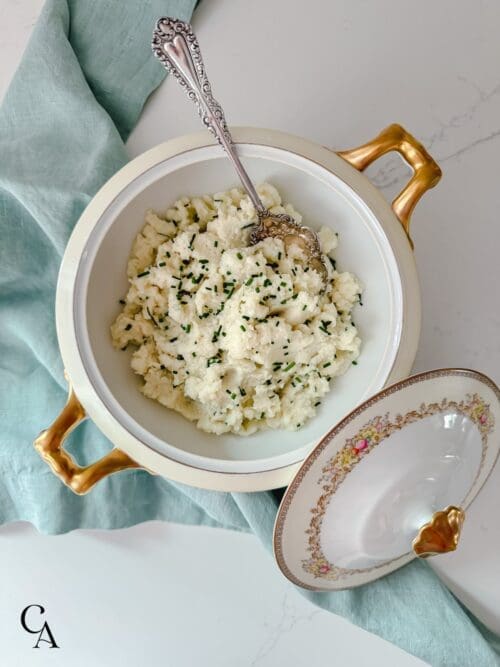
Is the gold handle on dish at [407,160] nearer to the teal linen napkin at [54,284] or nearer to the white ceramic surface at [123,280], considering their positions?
the white ceramic surface at [123,280]

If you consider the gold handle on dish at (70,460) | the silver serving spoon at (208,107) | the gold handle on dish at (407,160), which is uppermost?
the gold handle on dish at (407,160)

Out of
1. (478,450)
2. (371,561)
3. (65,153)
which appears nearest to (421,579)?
(371,561)

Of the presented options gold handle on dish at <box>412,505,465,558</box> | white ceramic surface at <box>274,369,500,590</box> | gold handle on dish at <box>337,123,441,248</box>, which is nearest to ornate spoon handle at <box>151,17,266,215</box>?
gold handle on dish at <box>337,123,441,248</box>

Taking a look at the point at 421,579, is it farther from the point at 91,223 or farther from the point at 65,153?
the point at 65,153

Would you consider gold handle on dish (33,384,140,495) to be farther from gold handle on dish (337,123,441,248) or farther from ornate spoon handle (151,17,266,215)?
gold handle on dish (337,123,441,248)

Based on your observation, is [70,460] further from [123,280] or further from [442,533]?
[442,533]

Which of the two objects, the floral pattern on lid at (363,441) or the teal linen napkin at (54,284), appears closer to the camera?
the floral pattern on lid at (363,441)

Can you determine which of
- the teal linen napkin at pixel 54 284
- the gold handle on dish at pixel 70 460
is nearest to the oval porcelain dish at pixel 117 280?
the gold handle on dish at pixel 70 460

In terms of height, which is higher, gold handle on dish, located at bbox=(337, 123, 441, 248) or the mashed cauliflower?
gold handle on dish, located at bbox=(337, 123, 441, 248)

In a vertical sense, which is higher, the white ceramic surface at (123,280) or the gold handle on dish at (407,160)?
the gold handle on dish at (407,160)
